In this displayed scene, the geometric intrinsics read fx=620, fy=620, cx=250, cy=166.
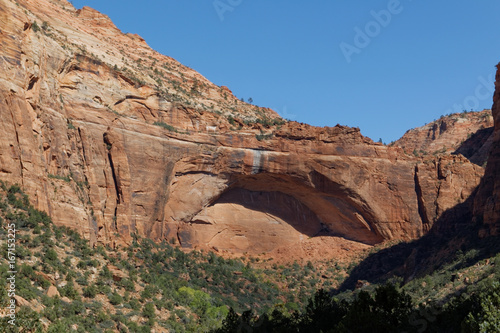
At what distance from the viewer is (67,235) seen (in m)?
43.6

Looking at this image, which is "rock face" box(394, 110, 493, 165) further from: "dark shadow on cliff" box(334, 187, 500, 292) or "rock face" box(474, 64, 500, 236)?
"rock face" box(474, 64, 500, 236)

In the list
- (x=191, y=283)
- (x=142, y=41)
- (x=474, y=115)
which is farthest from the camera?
(x=474, y=115)

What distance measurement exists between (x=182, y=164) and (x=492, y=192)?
28053 mm

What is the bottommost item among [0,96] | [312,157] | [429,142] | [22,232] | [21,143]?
[22,232]

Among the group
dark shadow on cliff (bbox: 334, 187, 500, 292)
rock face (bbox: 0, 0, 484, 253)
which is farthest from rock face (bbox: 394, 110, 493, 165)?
dark shadow on cliff (bbox: 334, 187, 500, 292)

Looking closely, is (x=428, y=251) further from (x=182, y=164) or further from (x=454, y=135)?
(x=454, y=135)

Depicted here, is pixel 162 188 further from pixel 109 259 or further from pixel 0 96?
pixel 0 96

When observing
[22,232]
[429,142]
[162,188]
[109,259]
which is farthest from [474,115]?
[22,232]

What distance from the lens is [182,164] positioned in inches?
2303

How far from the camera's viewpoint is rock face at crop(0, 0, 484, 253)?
46.2 meters

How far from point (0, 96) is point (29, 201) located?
23.6 feet

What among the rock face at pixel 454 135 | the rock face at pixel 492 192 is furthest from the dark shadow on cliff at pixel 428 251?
the rock face at pixel 454 135

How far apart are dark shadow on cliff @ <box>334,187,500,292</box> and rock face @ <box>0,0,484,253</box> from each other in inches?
74.8

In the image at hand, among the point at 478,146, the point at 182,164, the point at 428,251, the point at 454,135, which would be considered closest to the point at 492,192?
the point at 428,251
